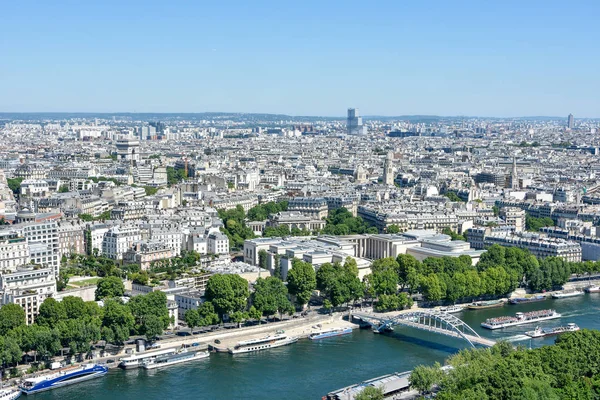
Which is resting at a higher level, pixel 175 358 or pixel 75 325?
pixel 75 325

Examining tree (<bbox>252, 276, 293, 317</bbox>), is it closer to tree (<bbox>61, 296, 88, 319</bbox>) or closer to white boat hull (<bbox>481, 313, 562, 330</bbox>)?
tree (<bbox>61, 296, 88, 319</bbox>)

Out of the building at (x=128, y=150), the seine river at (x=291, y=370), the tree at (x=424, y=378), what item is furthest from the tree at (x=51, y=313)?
the building at (x=128, y=150)

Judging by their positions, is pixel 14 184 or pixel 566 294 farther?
pixel 14 184

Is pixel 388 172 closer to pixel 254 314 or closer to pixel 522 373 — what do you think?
pixel 254 314

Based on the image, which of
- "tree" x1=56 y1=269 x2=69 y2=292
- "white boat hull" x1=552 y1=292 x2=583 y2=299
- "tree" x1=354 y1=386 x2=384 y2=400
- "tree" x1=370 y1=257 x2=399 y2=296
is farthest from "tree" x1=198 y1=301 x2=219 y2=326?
"white boat hull" x1=552 y1=292 x2=583 y2=299

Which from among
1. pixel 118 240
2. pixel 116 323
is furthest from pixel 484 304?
pixel 118 240

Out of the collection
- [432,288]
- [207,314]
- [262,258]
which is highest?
[262,258]
